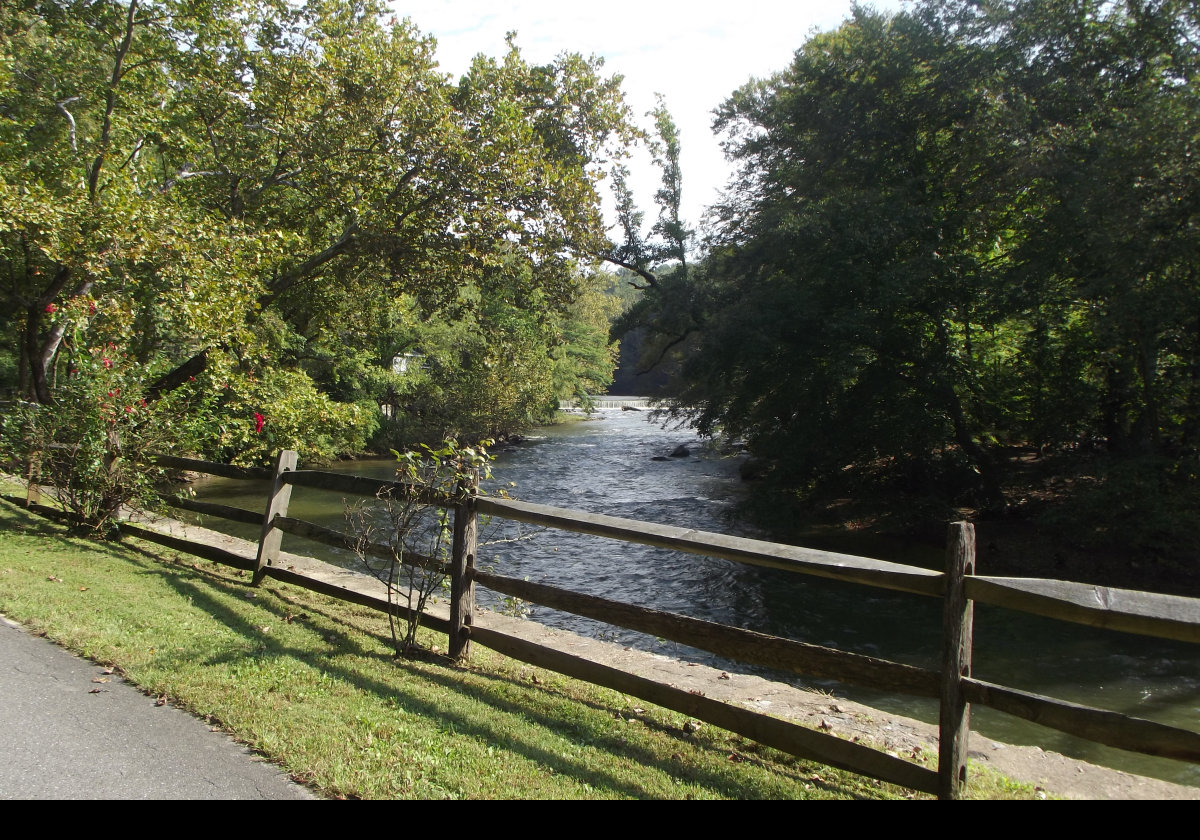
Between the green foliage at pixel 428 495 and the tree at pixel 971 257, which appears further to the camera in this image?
the tree at pixel 971 257

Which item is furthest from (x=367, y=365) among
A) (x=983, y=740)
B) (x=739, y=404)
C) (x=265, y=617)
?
(x=983, y=740)

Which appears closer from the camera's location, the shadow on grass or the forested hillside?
the shadow on grass

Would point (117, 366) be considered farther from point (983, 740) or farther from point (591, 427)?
point (591, 427)

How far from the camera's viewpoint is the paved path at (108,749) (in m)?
3.50

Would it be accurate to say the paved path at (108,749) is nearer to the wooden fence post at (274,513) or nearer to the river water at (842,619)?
the river water at (842,619)

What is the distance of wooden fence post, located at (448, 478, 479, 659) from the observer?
580 cm

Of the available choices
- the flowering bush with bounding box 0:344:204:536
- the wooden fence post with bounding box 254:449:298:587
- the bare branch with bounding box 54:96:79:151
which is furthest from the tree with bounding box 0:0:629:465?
the wooden fence post with bounding box 254:449:298:587

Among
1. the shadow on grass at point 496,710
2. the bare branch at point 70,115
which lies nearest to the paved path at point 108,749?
the shadow on grass at point 496,710

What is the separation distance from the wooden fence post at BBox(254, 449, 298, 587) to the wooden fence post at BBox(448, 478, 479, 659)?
118 inches

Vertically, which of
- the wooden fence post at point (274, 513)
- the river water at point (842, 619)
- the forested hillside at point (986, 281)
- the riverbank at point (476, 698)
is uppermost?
the forested hillside at point (986, 281)

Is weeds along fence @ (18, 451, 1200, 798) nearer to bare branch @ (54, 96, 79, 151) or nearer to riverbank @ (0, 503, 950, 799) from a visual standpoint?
riverbank @ (0, 503, 950, 799)

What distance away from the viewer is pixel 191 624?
6.20 metres

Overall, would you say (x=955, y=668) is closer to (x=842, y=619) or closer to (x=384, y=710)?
(x=384, y=710)

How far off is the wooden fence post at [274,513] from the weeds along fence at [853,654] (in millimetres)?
2160
